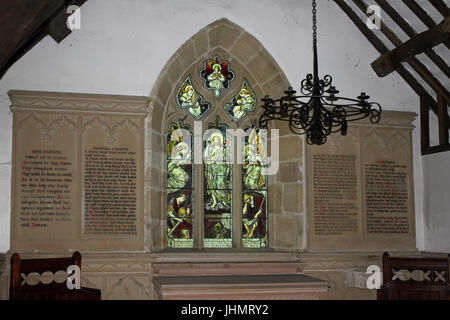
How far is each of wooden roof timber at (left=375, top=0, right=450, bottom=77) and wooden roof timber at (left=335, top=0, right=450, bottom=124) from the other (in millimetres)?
618

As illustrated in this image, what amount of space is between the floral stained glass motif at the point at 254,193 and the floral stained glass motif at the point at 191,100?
60 cm

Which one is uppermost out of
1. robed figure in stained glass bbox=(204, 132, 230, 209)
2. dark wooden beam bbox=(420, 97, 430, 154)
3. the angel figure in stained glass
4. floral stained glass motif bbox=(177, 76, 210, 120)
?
the angel figure in stained glass

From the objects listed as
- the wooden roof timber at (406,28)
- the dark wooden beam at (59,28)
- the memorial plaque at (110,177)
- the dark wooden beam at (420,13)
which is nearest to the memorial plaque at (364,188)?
the wooden roof timber at (406,28)

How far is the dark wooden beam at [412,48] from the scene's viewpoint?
4.88 meters

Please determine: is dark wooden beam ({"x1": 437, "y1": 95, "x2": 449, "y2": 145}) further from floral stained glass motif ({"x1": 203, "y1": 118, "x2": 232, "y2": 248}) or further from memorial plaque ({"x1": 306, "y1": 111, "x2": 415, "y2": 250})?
floral stained glass motif ({"x1": 203, "y1": 118, "x2": 232, "y2": 248})

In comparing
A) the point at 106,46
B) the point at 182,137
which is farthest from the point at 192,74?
the point at 106,46

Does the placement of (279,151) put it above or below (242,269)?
above

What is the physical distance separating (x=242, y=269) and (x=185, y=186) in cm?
118

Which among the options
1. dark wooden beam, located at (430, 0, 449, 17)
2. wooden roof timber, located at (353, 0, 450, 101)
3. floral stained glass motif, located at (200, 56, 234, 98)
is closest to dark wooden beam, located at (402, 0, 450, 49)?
dark wooden beam, located at (430, 0, 449, 17)

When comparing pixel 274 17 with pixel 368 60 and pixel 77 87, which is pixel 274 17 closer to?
pixel 368 60

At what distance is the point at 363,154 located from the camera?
6074 mm

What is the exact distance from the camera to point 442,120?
5.84 m

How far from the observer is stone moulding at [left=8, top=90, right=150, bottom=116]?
17.5 ft

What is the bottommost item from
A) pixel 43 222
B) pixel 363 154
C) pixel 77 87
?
pixel 43 222
